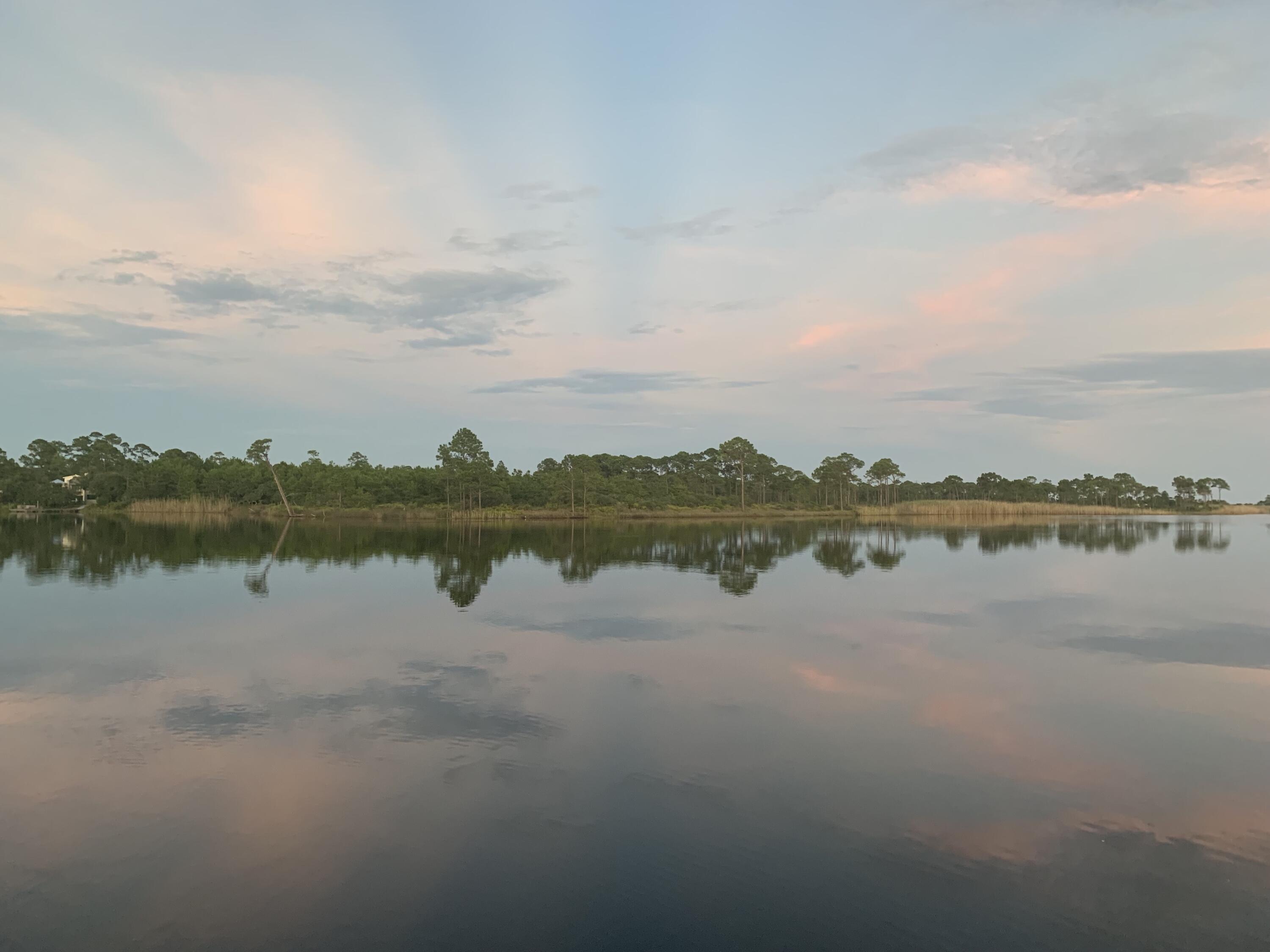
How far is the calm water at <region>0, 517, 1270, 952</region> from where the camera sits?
5.86m

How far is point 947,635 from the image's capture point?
1748cm

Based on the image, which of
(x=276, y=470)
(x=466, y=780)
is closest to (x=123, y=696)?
(x=466, y=780)

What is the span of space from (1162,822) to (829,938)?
4.44 meters

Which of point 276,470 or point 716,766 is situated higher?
point 276,470

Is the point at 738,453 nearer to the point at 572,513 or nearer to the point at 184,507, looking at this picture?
the point at 572,513

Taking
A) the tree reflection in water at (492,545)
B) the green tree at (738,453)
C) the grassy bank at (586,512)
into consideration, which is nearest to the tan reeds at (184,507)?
the grassy bank at (586,512)

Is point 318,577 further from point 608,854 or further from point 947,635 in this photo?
point 608,854

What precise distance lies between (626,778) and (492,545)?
1411 inches

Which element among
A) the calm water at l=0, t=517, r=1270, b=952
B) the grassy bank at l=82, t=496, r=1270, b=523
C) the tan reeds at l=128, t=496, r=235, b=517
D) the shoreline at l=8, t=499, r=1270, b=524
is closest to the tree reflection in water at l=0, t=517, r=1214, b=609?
the shoreline at l=8, t=499, r=1270, b=524

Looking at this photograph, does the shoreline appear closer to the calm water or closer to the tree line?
the tree line

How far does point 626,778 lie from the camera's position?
859cm

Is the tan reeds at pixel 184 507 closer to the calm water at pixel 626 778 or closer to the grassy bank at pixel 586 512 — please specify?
the grassy bank at pixel 586 512

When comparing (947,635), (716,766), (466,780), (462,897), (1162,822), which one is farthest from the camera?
(947,635)

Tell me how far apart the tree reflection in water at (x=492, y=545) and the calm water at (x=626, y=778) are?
7053 mm
